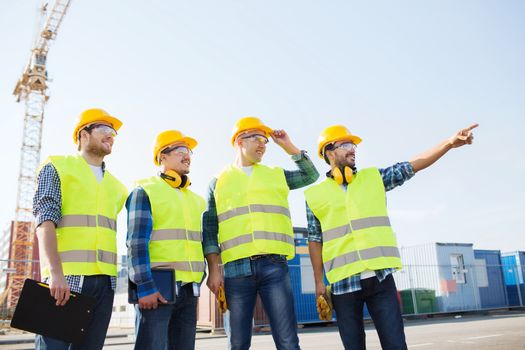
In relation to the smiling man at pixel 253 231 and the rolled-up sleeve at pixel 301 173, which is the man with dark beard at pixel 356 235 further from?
the smiling man at pixel 253 231

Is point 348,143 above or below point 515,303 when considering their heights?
above

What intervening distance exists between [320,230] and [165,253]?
1.25m

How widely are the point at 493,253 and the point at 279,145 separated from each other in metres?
22.5

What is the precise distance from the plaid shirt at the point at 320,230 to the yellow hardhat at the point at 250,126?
0.75 meters

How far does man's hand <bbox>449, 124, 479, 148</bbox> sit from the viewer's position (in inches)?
141

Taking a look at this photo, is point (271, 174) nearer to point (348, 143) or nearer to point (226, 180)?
point (226, 180)

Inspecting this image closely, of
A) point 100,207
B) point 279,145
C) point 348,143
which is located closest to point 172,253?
point 100,207

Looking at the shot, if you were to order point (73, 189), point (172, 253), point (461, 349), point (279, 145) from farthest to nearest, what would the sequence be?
point (461, 349) → point (279, 145) → point (172, 253) → point (73, 189)

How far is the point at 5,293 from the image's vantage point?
11.6 m

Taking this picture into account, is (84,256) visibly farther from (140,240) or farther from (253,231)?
(253,231)

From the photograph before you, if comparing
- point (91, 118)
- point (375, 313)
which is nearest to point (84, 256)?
point (91, 118)

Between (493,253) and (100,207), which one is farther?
(493,253)

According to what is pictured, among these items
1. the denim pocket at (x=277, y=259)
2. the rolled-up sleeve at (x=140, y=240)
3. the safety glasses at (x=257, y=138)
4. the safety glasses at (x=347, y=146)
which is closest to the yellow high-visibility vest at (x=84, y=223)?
the rolled-up sleeve at (x=140, y=240)

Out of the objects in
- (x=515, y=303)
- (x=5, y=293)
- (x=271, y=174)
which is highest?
(x=271, y=174)
